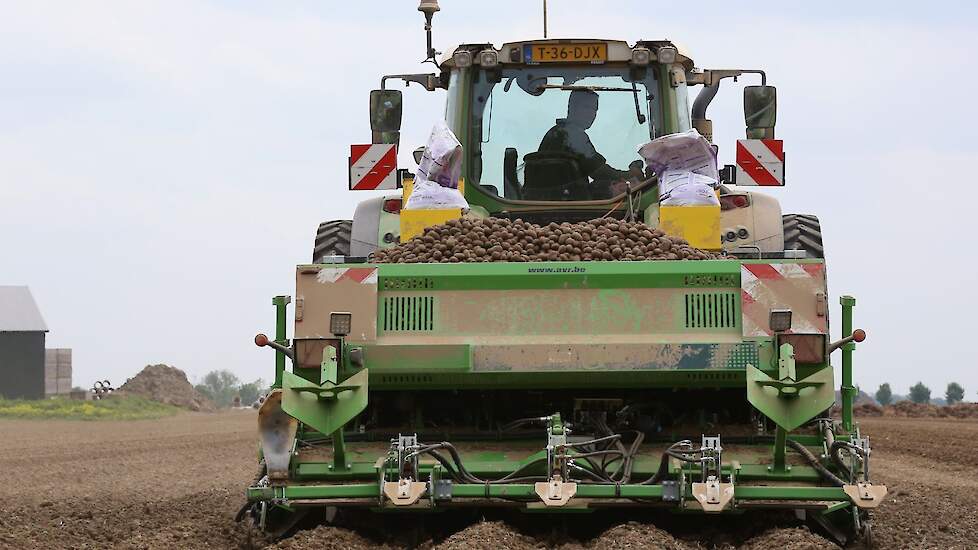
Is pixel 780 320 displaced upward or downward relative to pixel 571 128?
downward

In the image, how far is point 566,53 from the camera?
1101cm

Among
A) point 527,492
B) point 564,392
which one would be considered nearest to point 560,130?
point 564,392

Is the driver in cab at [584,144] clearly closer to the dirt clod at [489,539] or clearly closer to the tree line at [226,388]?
the dirt clod at [489,539]

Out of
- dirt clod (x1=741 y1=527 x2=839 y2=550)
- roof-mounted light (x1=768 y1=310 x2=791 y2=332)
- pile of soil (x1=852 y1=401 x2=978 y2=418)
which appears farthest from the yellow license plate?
pile of soil (x1=852 y1=401 x2=978 y2=418)

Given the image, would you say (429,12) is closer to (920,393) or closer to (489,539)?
(489,539)

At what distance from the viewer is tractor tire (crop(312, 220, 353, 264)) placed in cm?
1131

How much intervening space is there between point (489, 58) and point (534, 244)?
227cm

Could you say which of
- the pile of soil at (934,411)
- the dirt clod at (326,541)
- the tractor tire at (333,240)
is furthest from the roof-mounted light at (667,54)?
the pile of soil at (934,411)

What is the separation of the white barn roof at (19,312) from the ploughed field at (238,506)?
2708 cm

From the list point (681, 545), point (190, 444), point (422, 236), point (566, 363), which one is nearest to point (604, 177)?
point (422, 236)

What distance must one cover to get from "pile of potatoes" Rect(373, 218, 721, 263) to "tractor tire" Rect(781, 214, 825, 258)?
6.25ft

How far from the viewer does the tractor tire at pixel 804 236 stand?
36.6 feet

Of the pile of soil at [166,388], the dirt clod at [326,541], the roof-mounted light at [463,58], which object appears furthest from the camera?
the pile of soil at [166,388]

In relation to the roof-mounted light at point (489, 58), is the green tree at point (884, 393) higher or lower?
lower
